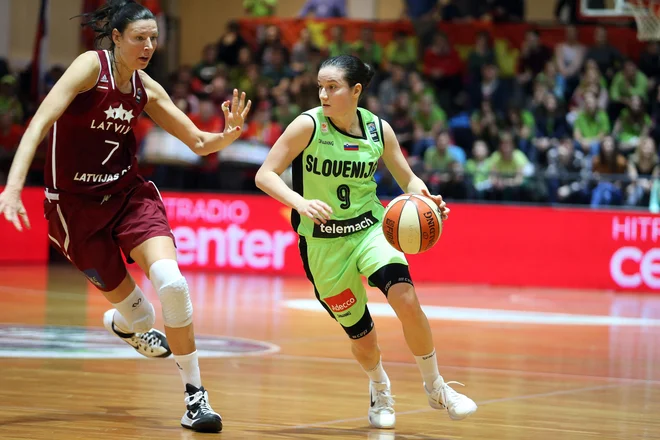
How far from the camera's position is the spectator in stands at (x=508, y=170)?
45.8ft

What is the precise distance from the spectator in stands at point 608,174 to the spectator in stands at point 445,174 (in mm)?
1620

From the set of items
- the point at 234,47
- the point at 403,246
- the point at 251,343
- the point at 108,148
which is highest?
the point at 234,47

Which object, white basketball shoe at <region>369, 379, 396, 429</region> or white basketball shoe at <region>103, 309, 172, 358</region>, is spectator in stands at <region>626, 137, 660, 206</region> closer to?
white basketball shoe at <region>103, 309, 172, 358</region>

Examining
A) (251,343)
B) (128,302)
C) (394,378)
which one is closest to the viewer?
(128,302)

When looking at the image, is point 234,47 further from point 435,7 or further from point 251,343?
point 251,343

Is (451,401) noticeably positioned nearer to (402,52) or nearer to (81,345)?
(81,345)

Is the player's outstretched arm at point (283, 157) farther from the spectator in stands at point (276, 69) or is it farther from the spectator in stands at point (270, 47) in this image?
the spectator in stands at point (270, 47)

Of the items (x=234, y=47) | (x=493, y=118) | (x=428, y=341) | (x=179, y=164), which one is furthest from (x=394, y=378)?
(x=234, y=47)

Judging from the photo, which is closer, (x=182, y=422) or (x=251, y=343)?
(x=182, y=422)

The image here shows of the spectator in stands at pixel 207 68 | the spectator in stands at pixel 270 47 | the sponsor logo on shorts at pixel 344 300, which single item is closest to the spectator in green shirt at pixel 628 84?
the spectator in stands at pixel 270 47

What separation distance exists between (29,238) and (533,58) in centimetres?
806

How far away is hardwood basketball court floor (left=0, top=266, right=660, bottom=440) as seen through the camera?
5.49 m

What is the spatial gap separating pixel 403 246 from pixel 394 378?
1985 mm

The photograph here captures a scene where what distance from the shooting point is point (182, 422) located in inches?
209
